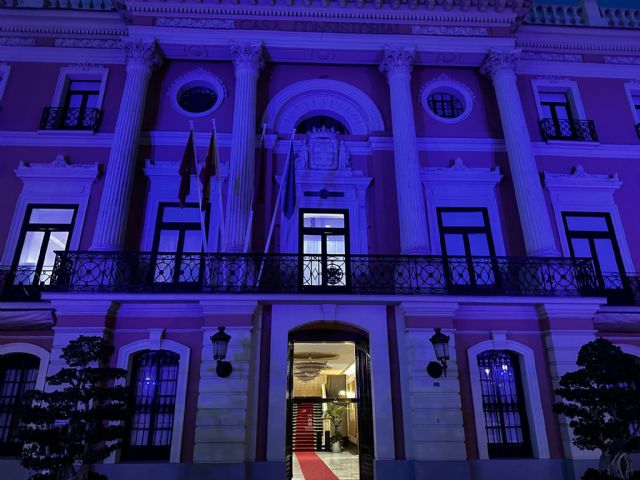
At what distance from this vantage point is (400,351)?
33.6ft

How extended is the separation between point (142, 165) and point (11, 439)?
7.03 metres

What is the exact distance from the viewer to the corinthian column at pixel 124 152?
10.8 meters

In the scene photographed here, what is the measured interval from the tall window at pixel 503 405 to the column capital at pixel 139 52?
11.8 m

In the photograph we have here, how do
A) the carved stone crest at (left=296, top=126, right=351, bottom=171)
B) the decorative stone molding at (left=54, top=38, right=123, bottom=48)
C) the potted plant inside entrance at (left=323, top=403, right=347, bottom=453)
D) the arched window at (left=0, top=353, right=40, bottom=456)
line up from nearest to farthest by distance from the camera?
the arched window at (left=0, top=353, right=40, bottom=456) < the carved stone crest at (left=296, top=126, right=351, bottom=171) < the decorative stone molding at (left=54, top=38, right=123, bottom=48) < the potted plant inside entrance at (left=323, top=403, right=347, bottom=453)

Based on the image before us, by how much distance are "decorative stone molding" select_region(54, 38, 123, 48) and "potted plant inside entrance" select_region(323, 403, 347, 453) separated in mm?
17307

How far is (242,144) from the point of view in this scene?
11820mm

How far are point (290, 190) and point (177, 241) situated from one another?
323 cm

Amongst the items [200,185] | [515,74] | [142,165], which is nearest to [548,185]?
[515,74]

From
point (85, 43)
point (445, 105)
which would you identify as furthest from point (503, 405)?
point (85, 43)

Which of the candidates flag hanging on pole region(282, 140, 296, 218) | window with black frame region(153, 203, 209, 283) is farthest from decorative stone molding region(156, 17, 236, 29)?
window with black frame region(153, 203, 209, 283)

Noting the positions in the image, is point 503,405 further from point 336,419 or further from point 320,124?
point 336,419

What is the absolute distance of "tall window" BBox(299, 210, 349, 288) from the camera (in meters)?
10.8

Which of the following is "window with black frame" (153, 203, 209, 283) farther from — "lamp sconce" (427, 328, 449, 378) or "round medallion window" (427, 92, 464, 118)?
"round medallion window" (427, 92, 464, 118)

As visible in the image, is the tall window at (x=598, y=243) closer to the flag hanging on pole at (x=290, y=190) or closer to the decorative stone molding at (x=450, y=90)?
the decorative stone molding at (x=450, y=90)
